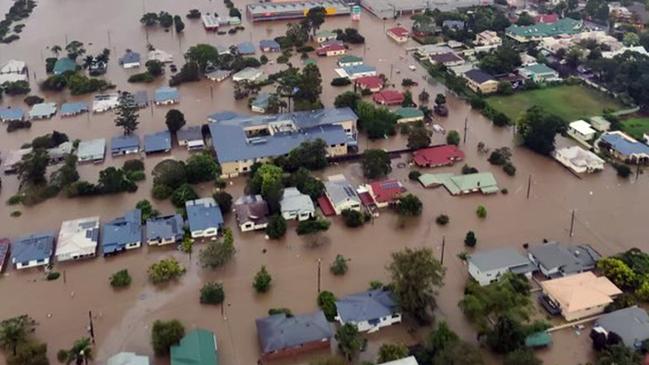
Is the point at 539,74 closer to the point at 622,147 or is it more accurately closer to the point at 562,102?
the point at 562,102

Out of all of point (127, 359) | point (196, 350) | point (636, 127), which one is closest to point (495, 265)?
point (196, 350)

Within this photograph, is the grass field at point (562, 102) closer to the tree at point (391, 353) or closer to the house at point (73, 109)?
the tree at point (391, 353)

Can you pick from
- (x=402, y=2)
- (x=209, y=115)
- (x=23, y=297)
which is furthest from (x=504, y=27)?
(x=23, y=297)

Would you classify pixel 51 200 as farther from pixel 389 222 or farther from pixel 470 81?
pixel 470 81

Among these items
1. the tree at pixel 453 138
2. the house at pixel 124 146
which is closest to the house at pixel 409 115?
the tree at pixel 453 138

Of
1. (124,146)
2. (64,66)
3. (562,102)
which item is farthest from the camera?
(64,66)

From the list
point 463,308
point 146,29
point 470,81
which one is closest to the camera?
point 463,308

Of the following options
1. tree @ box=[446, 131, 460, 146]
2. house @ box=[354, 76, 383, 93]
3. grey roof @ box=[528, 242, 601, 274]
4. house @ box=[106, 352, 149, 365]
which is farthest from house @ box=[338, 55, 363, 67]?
house @ box=[106, 352, 149, 365]
